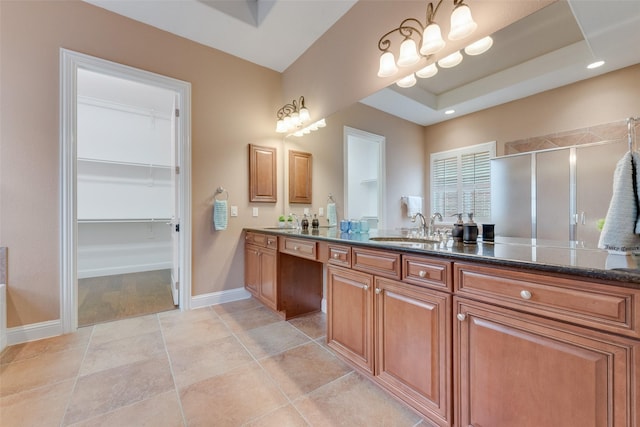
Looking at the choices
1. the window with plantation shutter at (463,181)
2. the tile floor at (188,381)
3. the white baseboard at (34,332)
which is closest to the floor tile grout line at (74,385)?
the tile floor at (188,381)

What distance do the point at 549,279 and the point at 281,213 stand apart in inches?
110

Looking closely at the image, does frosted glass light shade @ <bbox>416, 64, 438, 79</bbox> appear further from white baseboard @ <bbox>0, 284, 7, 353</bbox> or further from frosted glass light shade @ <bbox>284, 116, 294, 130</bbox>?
white baseboard @ <bbox>0, 284, 7, 353</bbox>

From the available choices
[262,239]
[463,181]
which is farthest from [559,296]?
[262,239]

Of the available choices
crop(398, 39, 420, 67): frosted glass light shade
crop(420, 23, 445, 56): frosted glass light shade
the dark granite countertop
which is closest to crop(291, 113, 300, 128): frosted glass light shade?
crop(398, 39, 420, 67): frosted glass light shade

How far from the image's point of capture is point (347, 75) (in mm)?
2439

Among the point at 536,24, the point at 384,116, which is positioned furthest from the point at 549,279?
the point at 384,116

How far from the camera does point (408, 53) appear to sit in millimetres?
1757

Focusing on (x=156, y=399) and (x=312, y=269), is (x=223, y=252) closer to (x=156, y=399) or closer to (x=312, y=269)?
(x=312, y=269)

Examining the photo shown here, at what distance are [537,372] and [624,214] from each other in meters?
0.65

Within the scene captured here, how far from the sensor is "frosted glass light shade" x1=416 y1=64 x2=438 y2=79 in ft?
5.66

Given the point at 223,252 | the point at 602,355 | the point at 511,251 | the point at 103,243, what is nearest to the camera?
the point at 602,355

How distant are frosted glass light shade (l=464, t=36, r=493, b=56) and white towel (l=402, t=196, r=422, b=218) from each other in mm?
926

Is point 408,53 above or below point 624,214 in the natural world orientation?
above

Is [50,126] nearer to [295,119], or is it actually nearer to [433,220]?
[295,119]
